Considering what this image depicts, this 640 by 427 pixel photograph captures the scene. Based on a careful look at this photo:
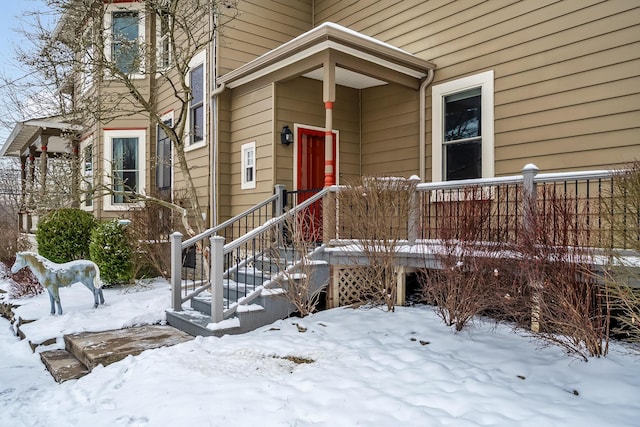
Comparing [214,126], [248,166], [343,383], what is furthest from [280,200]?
[343,383]

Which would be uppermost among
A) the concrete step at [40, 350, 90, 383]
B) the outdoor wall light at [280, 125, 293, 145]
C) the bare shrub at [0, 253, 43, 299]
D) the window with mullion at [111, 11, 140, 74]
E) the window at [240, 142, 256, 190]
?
the window with mullion at [111, 11, 140, 74]

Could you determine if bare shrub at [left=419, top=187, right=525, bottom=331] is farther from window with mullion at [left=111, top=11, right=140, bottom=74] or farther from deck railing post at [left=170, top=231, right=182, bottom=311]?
window with mullion at [left=111, top=11, right=140, bottom=74]

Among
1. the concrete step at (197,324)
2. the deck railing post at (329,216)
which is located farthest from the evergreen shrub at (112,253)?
the deck railing post at (329,216)

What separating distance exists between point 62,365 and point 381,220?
11.8 feet

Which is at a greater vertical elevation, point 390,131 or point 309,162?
point 390,131

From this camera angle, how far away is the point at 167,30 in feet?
22.2

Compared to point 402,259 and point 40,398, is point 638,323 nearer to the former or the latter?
point 402,259

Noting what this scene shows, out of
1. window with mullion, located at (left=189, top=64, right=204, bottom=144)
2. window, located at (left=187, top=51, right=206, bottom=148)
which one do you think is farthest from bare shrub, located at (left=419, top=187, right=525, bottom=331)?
window with mullion, located at (left=189, top=64, right=204, bottom=144)

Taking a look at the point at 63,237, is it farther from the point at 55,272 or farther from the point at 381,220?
the point at 381,220

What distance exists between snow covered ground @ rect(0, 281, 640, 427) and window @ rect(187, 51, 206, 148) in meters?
4.82

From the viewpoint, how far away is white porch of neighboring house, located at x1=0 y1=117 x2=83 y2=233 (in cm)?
1066

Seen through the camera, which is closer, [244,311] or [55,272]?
[244,311]

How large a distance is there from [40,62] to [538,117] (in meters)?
7.20

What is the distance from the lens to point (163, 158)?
991 centimetres
